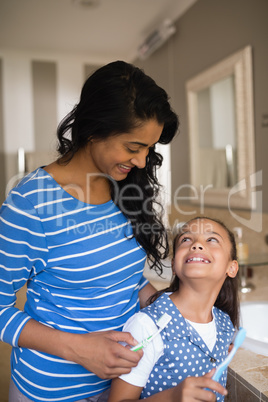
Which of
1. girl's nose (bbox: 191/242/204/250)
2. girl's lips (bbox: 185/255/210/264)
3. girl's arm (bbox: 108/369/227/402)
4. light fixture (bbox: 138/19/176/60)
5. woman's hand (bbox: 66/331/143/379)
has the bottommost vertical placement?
girl's arm (bbox: 108/369/227/402)

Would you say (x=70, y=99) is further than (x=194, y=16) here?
Yes

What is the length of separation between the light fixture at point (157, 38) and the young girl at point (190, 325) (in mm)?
2190

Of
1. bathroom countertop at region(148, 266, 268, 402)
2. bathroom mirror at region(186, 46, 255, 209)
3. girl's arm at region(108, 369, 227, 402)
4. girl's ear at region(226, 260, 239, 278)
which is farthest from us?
bathroom mirror at region(186, 46, 255, 209)

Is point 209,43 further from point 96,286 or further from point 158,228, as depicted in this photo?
point 96,286

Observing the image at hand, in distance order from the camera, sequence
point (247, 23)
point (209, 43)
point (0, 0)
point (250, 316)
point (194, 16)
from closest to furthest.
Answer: point (250, 316)
point (247, 23)
point (209, 43)
point (194, 16)
point (0, 0)

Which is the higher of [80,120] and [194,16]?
[194,16]

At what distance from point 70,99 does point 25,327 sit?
3497 millimetres

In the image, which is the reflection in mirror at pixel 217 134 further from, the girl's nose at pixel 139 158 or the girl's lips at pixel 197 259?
the girl's nose at pixel 139 158

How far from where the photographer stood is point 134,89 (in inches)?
32.0

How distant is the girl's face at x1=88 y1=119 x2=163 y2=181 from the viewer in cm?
83

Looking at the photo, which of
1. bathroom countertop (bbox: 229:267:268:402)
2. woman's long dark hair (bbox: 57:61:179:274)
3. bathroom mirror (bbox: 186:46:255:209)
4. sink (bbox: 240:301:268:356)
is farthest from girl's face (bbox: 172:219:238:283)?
bathroom mirror (bbox: 186:46:255:209)

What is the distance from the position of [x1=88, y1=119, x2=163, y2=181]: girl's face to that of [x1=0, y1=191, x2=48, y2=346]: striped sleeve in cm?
19

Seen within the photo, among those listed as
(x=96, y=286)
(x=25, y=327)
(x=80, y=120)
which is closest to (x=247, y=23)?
(x=80, y=120)

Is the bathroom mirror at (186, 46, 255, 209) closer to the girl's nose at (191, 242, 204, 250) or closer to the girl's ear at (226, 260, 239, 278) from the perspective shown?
the girl's ear at (226, 260, 239, 278)
